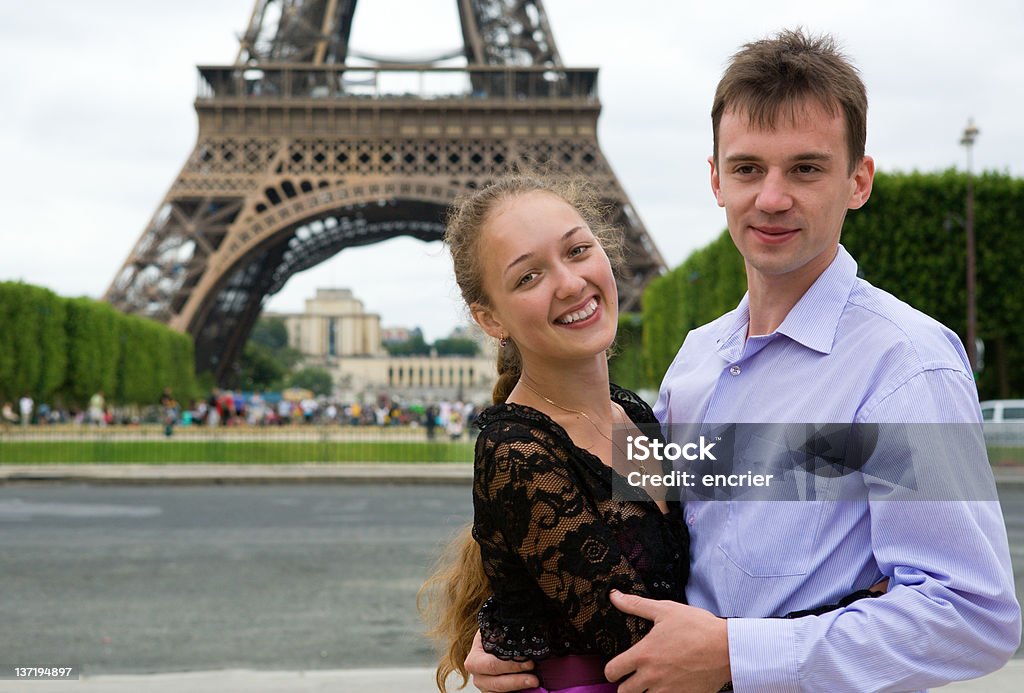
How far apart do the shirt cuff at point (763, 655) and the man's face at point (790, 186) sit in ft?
1.85

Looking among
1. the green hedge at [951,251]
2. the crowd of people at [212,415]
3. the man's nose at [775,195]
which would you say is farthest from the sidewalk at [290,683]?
the crowd of people at [212,415]

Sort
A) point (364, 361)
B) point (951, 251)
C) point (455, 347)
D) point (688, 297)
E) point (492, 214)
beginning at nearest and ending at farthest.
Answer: point (492, 214), point (951, 251), point (688, 297), point (364, 361), point (455, 347)

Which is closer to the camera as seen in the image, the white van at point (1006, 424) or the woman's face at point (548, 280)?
the woman's face at point (548, 280)

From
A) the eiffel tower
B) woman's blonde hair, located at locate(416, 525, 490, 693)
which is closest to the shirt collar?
woman's blonde hair, located at locate(416, 525, 490, 693)

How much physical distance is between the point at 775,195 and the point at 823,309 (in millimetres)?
201

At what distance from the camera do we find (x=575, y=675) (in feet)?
5.48

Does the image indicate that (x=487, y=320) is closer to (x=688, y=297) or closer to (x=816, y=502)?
(x=816, y=502)

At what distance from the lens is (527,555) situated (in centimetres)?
164

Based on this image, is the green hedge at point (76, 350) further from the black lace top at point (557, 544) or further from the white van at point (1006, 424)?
the black lace top at point (557, 544)

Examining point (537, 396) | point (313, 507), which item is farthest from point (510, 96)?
point (537, 396)

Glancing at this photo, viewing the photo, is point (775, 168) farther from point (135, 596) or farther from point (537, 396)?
point (135, 596)

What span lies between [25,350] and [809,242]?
1241 inches

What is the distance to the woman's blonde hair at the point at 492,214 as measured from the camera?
6.35 ft

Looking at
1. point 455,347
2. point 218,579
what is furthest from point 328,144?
point 455,347
